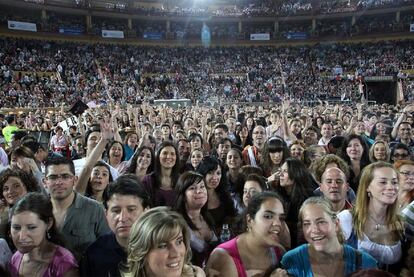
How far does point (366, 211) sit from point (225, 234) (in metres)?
1.31

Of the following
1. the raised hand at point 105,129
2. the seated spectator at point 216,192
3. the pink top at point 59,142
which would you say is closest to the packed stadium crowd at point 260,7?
the pink top at point 59,142

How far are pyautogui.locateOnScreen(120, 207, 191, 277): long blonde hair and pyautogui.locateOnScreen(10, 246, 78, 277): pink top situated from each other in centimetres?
67

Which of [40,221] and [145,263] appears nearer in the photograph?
[145,263]

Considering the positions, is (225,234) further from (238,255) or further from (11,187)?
(11,187)

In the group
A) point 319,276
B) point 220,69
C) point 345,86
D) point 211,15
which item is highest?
point 211,15

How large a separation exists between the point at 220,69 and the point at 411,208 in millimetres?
36218

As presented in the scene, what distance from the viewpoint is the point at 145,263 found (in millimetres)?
2143

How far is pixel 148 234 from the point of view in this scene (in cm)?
214

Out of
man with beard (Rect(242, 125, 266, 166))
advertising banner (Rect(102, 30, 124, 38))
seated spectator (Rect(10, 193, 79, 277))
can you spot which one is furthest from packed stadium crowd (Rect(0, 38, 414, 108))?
seated spectator (Rect(10, 193, 79, 277))

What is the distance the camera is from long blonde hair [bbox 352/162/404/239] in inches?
120

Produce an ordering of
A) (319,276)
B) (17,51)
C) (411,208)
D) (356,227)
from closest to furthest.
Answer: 1. (319,276)
2. (356,227)
3. (411,208)
4. (17,51)

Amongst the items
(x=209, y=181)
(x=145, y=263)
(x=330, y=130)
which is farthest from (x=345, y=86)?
(x=145, y=263)

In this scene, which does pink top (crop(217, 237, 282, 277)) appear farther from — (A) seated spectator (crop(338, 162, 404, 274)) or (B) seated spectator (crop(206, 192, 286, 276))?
(A) seated spectator (crop(338, 162, 404, 274))

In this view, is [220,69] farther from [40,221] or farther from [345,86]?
[40,221]
